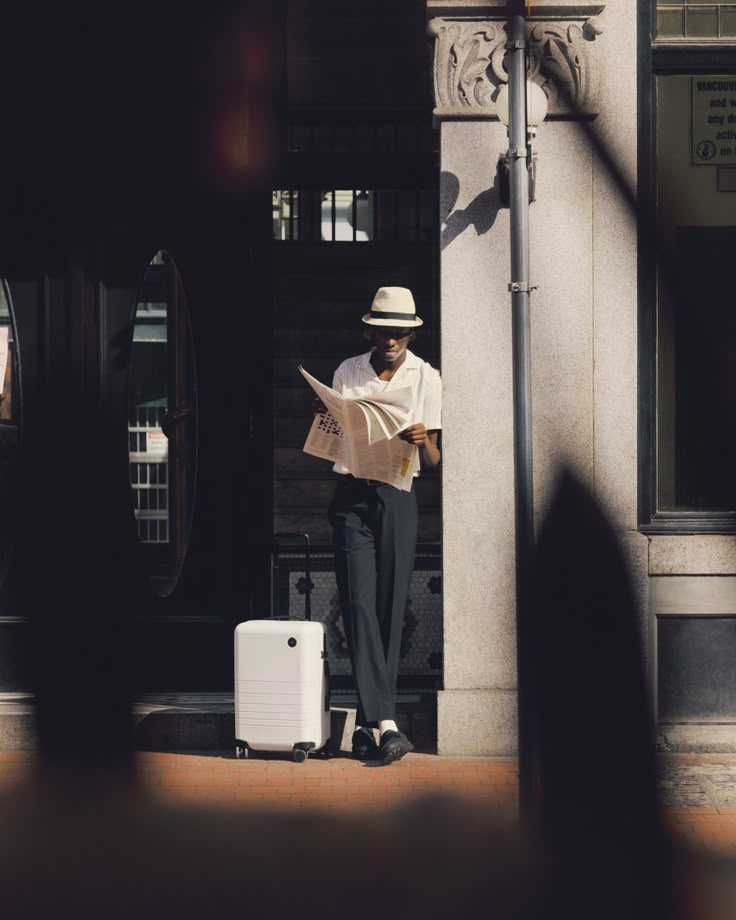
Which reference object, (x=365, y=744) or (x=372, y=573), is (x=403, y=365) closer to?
(x=372, y=573)

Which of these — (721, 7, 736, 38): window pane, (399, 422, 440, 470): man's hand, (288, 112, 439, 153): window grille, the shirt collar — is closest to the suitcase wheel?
(399, 422, 440, 470): man's hand

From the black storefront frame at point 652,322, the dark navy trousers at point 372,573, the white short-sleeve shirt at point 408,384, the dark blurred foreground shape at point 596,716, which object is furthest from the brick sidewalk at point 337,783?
the dark blurred foreground shape at point 596,716

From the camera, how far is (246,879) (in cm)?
435

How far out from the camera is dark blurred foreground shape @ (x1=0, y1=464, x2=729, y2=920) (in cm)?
197

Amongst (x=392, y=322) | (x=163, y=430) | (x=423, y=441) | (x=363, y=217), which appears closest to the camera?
(x=423, y=441)

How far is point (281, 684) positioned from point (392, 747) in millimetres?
618

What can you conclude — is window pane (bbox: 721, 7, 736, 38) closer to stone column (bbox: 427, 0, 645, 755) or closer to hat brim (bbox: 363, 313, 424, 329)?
stone column (bbox: 427, 0, 645, 755)

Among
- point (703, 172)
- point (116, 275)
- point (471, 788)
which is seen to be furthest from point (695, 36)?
point (471, 788)

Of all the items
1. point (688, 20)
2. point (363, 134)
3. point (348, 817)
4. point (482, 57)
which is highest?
point (688, 20)

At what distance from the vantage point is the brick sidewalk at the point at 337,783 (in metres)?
5.54

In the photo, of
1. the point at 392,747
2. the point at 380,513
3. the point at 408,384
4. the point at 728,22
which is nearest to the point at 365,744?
the point at 392,747

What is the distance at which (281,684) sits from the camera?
6109mm

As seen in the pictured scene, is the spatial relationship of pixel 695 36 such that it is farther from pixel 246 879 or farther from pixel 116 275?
pixel 246 879

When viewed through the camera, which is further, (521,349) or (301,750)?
(301,750)
